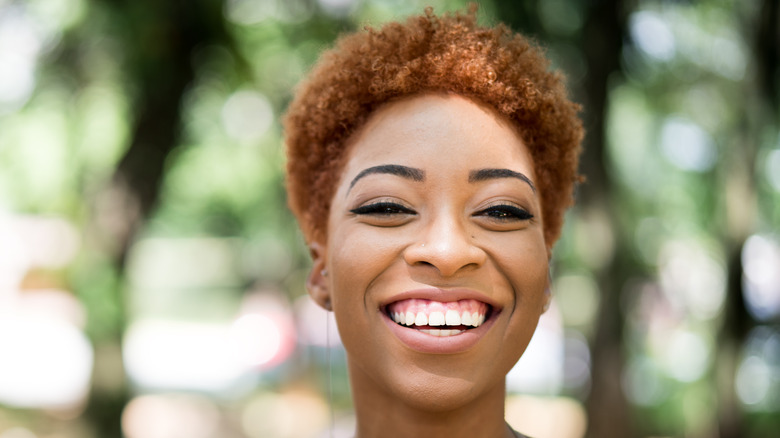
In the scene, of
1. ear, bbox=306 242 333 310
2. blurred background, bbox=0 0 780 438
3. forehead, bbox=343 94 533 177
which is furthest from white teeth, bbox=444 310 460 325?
blurred background, bbox=0 0 780 438

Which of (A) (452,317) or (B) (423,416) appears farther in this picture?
(B) (423,416)

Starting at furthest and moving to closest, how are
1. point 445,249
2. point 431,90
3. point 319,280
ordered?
point 319,280
point 431,90
point 445,249

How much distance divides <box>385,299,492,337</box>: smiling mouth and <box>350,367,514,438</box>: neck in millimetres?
193

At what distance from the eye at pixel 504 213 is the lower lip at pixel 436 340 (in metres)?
0.30

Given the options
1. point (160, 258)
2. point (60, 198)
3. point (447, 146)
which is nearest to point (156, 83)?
point (447, 146)

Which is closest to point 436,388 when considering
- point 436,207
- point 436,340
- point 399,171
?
point 436,340

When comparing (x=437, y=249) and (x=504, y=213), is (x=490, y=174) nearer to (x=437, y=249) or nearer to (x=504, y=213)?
(x=504, y=213)

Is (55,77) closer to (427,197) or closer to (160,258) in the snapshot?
(427,197)

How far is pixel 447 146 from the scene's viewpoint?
1927 millimetres

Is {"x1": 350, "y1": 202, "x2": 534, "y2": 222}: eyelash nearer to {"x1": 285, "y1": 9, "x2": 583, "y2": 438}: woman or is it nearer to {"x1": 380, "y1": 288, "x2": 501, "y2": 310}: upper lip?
{"x1": 285, "y1": 9, "x2": 583, "y2": 438}: woman

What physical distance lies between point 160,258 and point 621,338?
82.6 feet

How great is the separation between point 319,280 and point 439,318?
0.56 meters

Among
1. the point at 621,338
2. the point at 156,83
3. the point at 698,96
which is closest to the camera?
the point at 156,83

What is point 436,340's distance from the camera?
1.85 metres
